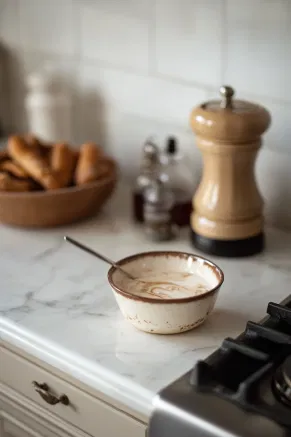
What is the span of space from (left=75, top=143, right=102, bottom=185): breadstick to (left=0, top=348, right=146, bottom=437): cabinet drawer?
43cm

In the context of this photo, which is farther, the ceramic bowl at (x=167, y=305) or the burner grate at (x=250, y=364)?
the ceramic bowl at (x=167, y=305)

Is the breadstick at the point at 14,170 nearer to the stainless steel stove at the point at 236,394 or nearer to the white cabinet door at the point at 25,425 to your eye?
the white cabinet door at the point at 25,425

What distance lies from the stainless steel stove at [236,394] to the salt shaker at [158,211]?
1.30ft

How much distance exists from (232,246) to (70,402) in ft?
1.32

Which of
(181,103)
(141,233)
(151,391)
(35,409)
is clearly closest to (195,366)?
(151,391)

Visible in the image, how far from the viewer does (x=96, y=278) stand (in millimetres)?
1192

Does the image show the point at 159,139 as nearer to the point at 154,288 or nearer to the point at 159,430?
the point at 154,288

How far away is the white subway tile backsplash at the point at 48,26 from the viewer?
1637 millimetres

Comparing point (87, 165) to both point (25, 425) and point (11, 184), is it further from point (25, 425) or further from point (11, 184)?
point (25, 425)

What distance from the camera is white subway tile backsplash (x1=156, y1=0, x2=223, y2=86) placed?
138 cm

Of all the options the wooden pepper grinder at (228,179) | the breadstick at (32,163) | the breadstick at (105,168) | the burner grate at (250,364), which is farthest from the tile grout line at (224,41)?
the burner grate at (250,364)

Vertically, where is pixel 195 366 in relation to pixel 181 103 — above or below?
below

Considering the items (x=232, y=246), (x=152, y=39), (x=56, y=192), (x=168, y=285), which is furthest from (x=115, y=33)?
(x=168, y=285)

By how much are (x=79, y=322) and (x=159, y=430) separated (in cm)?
25
